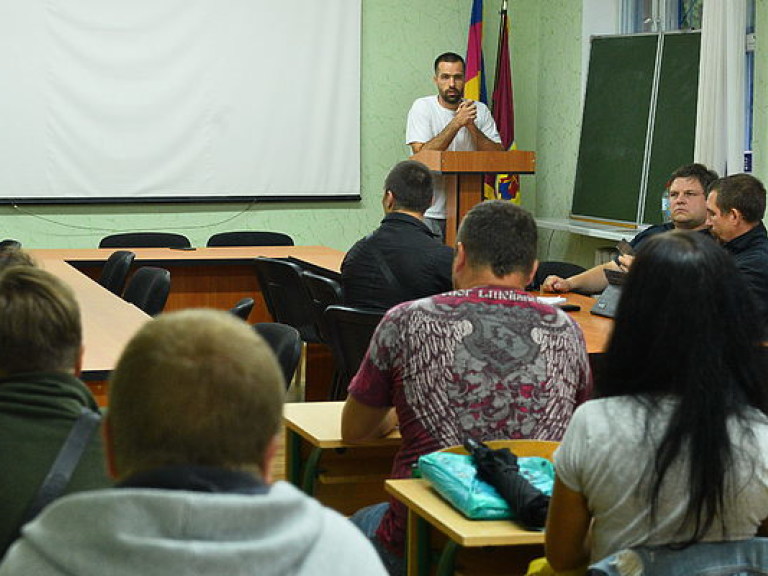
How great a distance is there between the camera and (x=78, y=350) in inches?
84.3

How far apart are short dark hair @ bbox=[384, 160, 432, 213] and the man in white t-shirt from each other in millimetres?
3344

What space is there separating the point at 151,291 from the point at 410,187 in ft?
4.60

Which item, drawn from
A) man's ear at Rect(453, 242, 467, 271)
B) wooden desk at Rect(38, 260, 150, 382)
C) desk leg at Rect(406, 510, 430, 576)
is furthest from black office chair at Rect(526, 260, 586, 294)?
desk leg at Rect(406, 510, 430, 576)

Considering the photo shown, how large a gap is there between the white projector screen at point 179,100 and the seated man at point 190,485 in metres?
7.96

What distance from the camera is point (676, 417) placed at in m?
2.03

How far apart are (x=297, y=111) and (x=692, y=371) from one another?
7619 millimetres

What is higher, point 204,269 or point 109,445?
point 109,445

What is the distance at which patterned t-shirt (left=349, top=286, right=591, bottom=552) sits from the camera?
9.05 ft

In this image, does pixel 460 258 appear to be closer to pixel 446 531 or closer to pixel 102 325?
pixel 446 531

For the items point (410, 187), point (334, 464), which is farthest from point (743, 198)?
point (334, 464)

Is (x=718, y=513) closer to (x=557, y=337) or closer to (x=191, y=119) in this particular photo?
(x=557, y=337)

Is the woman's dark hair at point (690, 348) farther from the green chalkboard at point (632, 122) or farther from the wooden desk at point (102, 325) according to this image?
the green chalkboard at point (632, 122)

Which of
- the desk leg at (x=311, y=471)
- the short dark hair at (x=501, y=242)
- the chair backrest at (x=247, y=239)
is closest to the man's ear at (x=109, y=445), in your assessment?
the short dark hair at (x=501, y=242)

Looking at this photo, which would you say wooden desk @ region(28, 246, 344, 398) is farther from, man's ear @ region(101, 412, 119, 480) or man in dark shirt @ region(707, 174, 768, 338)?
man's ear @ region(101, 412, 119, 480)
